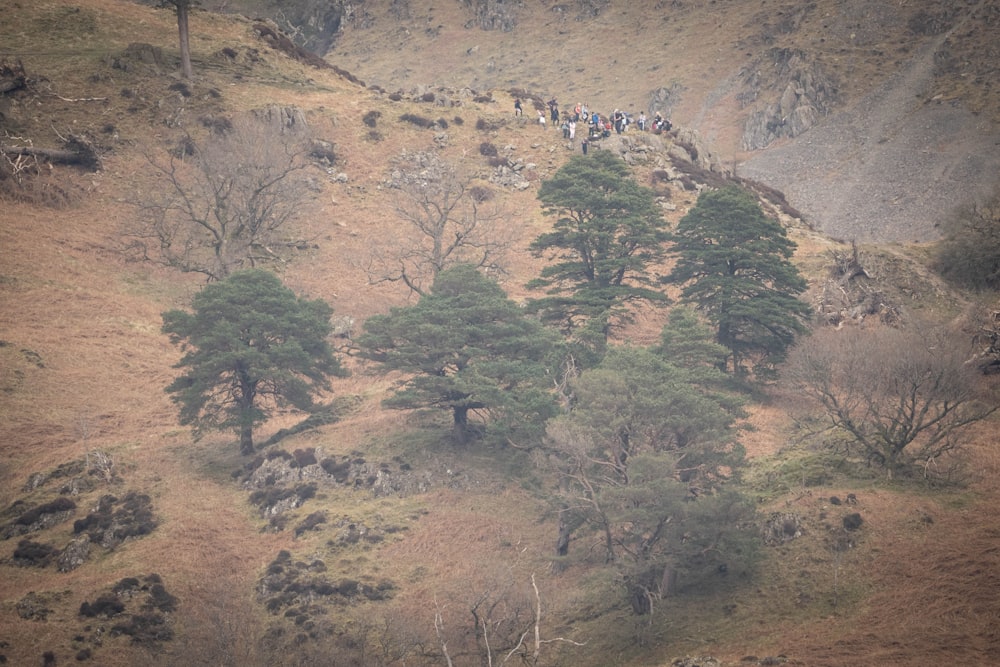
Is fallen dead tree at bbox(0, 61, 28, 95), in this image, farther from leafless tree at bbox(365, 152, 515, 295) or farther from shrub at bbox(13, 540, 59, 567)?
shrub at bbox(13, 540, 59, 567)

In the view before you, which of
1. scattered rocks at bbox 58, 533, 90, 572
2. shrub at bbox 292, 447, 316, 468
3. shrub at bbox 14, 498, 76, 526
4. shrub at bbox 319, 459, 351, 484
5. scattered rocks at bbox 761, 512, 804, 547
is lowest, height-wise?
scattered rocks at bbox 58, 533, 90, 572

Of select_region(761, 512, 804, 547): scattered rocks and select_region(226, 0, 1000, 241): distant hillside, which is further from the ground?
select_region(226, 0, 1000, 241): distant hillside

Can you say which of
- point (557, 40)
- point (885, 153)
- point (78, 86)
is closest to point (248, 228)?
point (78, 86)

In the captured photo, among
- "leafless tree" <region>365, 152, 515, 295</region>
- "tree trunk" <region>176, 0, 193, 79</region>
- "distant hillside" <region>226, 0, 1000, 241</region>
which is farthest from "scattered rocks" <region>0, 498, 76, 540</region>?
"distant hillside" <region>226, 0, 1000, 241</region>

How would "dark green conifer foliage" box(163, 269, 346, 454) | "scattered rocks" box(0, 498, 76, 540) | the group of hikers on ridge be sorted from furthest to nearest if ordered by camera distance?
the group of hikers on ridge < "dark green conifer foliage" box(163, 269, 346, 454) < "scattered rocks" box(0, 498, 76, 540)

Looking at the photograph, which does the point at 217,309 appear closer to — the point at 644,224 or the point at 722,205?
the point at 644,224

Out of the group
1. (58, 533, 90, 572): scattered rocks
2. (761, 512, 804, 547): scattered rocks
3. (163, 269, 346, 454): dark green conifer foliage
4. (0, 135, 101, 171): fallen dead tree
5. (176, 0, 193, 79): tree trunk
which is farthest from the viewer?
(176, 0, 193, 79): tree trunk
